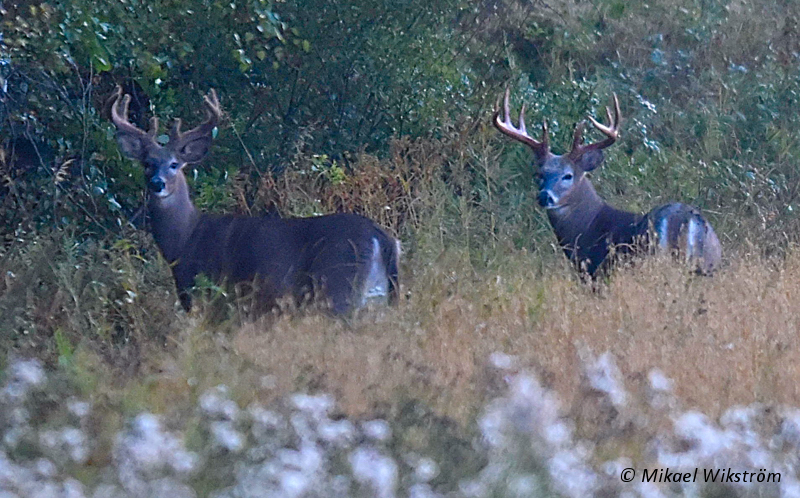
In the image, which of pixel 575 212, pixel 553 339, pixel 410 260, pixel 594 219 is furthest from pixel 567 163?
pixel 553 339

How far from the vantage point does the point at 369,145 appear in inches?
389

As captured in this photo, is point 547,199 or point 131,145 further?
point 547,199

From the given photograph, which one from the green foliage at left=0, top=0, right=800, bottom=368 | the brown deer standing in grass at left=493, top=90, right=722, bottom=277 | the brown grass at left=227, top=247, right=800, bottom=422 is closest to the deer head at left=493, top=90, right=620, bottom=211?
the brown deer standing in grass at left=493, top=90, right=722, bottom=277

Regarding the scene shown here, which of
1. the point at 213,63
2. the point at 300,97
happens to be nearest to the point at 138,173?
the point at 213,63

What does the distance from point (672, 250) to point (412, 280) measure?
5.49ft

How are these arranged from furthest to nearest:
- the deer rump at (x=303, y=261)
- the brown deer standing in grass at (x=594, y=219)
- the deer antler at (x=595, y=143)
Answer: the deer antler at (x=595, y=143)
the brown deer standing in grass at (x=594, y=219)
the deer rump at (x=303, y=261)

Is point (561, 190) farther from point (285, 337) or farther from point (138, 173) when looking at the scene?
point (285, 337)

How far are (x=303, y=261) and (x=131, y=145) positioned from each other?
151 cm

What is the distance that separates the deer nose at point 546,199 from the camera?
8516 mm

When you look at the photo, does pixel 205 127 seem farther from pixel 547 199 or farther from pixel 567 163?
pixel 567 163

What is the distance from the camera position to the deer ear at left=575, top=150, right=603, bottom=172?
8.69 metres

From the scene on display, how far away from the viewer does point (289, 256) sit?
271 inches

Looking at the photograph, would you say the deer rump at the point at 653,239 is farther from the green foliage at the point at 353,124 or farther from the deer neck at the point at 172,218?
the deer neck at the point at 172,218

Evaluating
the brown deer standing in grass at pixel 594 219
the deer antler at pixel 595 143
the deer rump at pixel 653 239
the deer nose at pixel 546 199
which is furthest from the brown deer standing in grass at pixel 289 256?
the deer antler at pixel 595 143
